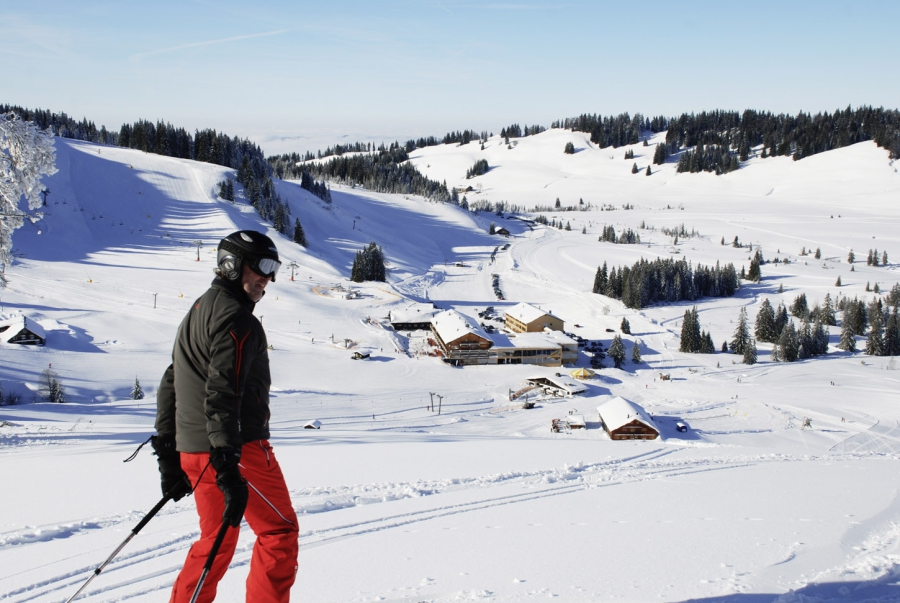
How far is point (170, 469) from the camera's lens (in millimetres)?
4020

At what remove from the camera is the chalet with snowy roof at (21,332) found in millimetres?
30906

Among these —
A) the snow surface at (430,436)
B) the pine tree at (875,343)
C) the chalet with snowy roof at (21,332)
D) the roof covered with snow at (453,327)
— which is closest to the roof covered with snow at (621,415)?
the snow surface at (430,436)

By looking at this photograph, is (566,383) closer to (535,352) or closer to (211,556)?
(535,352)

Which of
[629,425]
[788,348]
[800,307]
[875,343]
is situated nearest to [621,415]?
[629,425]

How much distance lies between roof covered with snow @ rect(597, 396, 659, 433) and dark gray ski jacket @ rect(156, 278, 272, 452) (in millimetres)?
22008

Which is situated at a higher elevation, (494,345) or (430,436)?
(430,436)

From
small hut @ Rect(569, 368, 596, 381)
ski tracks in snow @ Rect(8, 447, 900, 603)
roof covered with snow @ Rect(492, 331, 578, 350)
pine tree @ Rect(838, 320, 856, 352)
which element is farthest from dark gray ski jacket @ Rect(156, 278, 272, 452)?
pine tree @ Rect(838, 320, 856, 352)

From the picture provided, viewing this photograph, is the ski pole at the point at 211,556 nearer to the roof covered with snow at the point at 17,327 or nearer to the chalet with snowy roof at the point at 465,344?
the roof covered with snow at the point at 17,327

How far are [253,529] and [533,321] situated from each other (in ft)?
144

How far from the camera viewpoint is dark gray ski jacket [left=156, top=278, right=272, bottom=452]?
3.43 m

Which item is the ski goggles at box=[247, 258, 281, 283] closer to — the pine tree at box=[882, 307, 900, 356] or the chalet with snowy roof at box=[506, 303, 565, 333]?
the chalet with snowy roof at box=[506, 303, 565, 333]

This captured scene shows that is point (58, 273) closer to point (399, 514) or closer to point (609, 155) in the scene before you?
point (399, 514)

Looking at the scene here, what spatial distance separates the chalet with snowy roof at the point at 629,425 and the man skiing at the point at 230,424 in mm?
21672

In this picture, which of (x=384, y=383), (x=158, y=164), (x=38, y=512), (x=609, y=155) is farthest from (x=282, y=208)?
(x=609, y=155)
